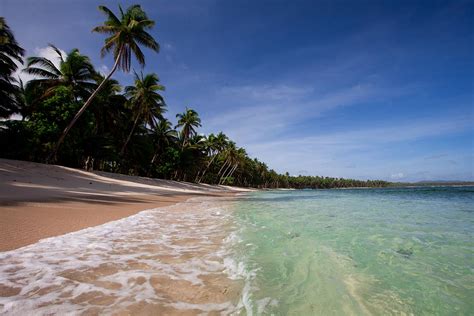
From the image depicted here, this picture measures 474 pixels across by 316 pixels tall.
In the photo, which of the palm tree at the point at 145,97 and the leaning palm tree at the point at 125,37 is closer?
the leaning palm tree at the point at 125,37

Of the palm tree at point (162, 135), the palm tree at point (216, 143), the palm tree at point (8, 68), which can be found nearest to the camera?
the palm tree at point (8, 68)

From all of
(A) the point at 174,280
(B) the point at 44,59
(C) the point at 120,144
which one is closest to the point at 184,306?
(A) the point at 174,280

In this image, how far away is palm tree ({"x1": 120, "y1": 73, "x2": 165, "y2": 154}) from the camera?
3158 cm

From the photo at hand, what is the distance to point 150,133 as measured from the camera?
40656mm

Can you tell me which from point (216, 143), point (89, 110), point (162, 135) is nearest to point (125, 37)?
point (89, 110)

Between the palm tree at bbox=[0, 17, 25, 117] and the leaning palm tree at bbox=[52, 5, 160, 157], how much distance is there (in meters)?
5.38

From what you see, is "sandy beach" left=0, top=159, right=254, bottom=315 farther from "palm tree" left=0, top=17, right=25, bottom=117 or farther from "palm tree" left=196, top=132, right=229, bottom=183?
"palm tree" left=196, top=132, right=229, bottom=183

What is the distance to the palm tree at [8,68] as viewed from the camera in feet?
63.9

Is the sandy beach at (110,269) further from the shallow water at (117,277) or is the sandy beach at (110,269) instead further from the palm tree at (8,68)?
the palm tree at (8,68)

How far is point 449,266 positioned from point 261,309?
10.7 feet

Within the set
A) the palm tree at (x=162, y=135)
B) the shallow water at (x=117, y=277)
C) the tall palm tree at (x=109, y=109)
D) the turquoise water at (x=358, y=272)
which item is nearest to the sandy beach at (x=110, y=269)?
the shallow water at (x=117, y=277)

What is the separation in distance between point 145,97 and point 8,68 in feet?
44.0

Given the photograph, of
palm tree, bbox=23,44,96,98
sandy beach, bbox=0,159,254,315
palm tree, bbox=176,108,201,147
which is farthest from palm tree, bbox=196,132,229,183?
sandy beach, bbox=0,159,254,315

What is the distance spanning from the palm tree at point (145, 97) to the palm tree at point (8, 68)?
39.5ft
